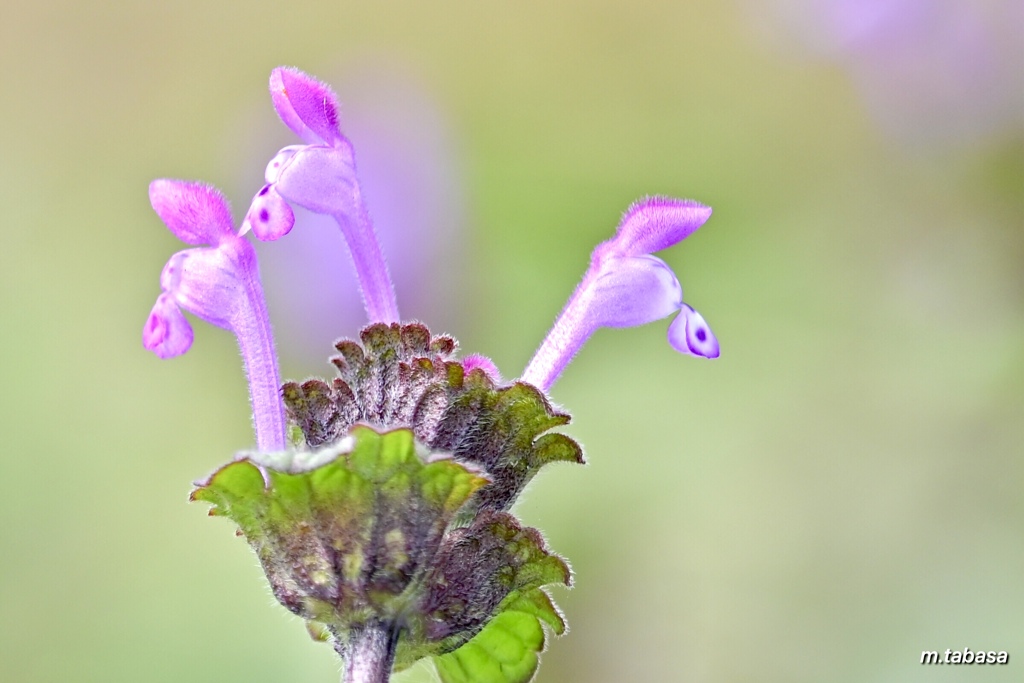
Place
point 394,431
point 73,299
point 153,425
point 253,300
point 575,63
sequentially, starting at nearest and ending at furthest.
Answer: point 394,431 < point 253,300 < point 153,425 < point 73,299 < point 575,63

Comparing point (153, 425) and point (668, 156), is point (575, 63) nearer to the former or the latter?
point (668, 156)

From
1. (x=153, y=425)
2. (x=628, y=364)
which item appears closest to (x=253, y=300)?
(x=628, y=364)

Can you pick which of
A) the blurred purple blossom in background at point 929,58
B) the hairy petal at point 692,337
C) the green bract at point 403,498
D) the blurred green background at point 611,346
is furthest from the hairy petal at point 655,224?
the blurred purple blossom in background at point 929,58

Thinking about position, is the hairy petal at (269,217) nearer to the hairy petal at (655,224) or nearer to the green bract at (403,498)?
the green bract at (403,498)

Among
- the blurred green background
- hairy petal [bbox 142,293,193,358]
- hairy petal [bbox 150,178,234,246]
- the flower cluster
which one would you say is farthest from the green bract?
the blurred green background

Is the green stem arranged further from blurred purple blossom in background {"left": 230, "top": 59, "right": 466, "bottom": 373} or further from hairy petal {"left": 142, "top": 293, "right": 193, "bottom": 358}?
blurred purple blossom in background {"left": 230, "top": 59, "right": 466, "bottom": 373}

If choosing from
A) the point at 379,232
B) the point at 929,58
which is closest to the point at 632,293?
the point at 379,232

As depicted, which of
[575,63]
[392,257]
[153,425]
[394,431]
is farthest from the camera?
[575,63]

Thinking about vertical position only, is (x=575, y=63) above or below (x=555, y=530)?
above

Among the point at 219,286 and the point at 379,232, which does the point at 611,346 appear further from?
the point at 219,286
